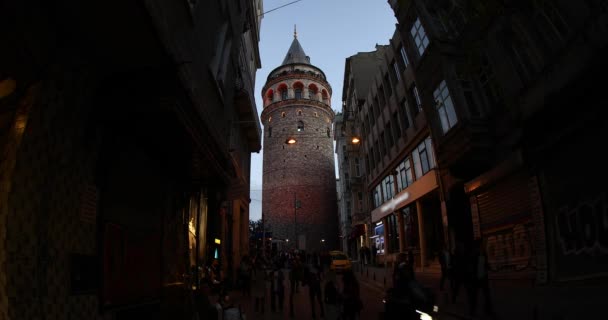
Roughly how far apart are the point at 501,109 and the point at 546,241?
4205 millimetres

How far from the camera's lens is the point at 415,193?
56.3 ft

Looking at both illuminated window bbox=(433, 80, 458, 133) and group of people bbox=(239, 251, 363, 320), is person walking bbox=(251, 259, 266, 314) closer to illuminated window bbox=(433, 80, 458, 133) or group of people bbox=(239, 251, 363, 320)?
group of people bbox=(239, 251, 363, 320)

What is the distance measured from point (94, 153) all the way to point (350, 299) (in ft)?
A: 15.2

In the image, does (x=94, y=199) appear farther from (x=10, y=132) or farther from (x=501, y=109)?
(x=501, y=109)

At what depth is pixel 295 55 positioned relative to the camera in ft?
154

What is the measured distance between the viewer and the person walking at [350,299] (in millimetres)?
5559

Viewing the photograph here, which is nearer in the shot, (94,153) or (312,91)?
(94,153)

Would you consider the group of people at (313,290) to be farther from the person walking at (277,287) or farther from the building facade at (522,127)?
the building facade at (522,127)

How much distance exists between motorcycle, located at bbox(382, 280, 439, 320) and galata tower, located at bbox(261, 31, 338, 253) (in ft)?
116

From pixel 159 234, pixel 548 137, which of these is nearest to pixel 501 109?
pixel 548 137

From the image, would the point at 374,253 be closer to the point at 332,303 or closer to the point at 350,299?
the point at 332,303

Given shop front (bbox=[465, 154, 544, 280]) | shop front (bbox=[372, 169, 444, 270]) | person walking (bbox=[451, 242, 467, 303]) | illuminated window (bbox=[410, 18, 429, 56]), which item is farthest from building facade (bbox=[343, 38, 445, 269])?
person walking (bbox=[451, 242, 467, 303])

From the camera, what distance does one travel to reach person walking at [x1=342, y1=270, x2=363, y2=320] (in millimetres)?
5559

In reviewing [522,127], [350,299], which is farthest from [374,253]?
[350,299]
